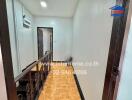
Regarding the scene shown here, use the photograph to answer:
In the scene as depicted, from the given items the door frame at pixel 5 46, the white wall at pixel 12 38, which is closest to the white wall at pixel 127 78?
the door frame at pixel 5 46

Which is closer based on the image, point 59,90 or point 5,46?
point 5,46

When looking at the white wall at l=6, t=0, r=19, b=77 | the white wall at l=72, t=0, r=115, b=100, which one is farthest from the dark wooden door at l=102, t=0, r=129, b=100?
the white wall at l=6, t=0, r=19, b=77

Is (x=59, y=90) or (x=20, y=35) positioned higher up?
(x=20, y=35)

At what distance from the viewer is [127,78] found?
778 millimetres

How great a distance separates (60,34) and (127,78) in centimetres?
456

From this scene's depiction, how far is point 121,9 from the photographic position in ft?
2.24

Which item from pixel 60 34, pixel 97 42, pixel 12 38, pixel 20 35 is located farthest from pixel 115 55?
pixel 60 34

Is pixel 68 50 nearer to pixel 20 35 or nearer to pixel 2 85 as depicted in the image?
pixel 20 35

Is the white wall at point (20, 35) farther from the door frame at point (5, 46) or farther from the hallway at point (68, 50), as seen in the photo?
the door frame at point (5, 46)

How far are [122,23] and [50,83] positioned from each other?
2.54 metres

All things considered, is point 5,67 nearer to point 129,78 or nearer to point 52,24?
point 129,78

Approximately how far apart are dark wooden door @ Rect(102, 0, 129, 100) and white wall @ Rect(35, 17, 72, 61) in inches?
174

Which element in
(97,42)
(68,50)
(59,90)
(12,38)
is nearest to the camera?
(97,42)

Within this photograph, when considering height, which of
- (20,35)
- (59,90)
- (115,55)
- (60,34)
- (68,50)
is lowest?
(59,90)
